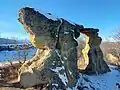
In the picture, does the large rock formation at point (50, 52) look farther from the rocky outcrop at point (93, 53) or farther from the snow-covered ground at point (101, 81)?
the rocky outcrop at point (93, 53)

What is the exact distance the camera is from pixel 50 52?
20.8 meters

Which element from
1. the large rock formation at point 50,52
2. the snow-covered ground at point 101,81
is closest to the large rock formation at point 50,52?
the large rock formation at point 50,52

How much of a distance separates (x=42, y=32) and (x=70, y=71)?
354 cm

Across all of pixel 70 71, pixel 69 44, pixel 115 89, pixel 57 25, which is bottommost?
pixel 115 89

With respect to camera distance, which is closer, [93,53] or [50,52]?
[50,52]

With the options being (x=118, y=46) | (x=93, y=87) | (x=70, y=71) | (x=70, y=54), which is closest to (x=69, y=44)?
(x=70, y=54)

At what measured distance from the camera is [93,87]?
2212cm

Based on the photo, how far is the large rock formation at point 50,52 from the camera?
63.3 feet

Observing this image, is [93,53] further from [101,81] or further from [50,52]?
[50,52]

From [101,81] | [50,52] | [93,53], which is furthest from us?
[93,53]

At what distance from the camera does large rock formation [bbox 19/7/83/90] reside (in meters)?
19.3

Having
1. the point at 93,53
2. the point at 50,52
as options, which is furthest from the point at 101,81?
the point at 50,52

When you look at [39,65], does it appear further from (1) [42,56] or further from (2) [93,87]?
(2) [93,87]

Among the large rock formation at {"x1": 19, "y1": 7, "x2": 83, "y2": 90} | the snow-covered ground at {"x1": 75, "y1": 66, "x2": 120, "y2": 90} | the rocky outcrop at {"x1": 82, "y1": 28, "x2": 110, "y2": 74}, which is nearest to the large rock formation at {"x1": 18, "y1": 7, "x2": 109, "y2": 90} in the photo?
the large rock formation at {"x1": 19, "y1": 7, "x2": 83, "y2": 90}
